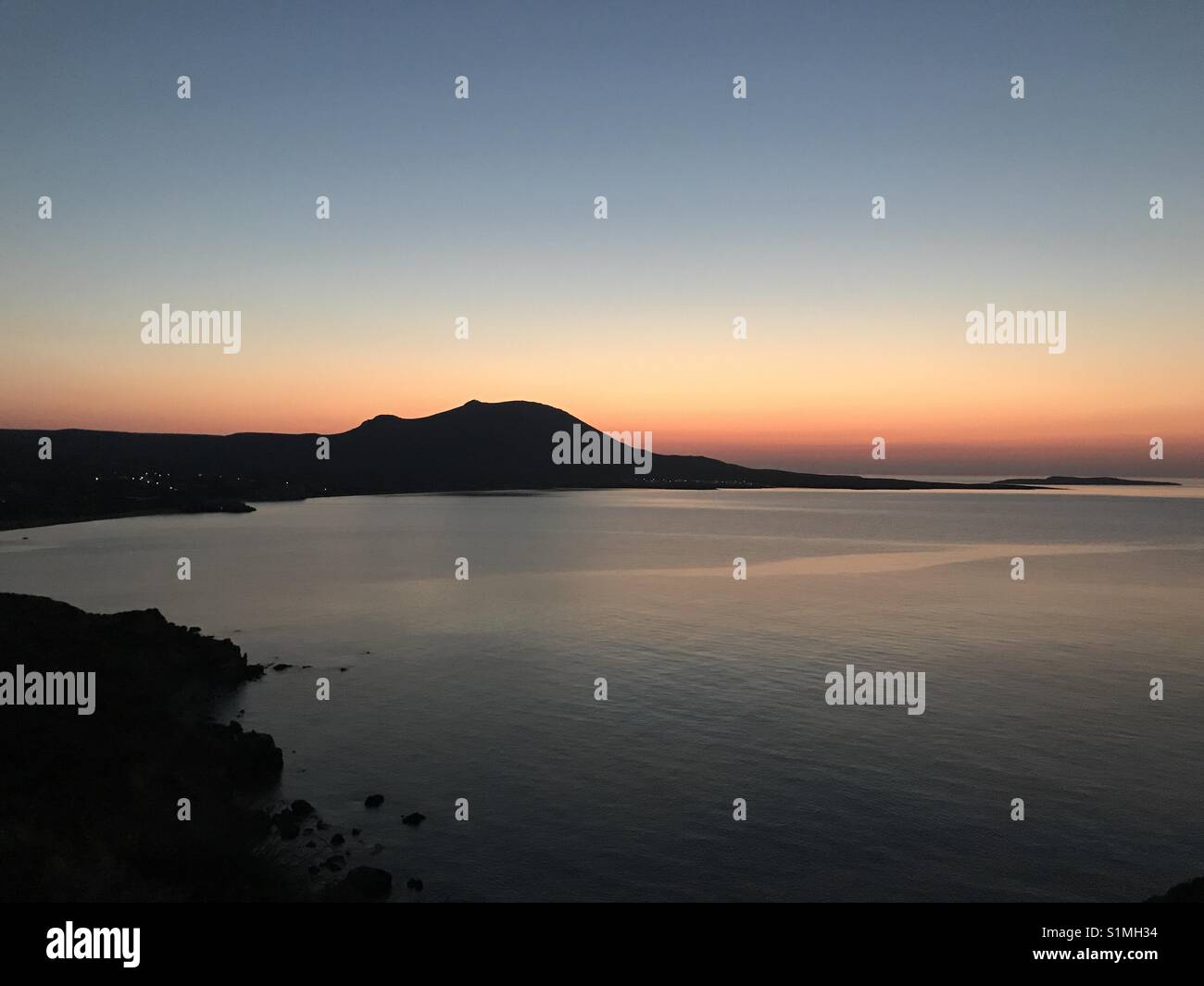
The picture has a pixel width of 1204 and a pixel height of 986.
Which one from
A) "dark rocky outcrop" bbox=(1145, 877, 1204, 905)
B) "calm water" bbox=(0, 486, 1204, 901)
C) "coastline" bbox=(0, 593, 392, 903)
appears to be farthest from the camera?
"calm water" bbox=(0, 486, 1204, 901)

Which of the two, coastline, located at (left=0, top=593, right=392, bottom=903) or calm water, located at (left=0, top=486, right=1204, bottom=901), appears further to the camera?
calm water, located at (left=0, top=486, right=1204, bottom=901)

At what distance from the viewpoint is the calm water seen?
19.9 meters

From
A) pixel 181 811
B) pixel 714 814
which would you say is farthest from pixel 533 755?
pixel 181 811

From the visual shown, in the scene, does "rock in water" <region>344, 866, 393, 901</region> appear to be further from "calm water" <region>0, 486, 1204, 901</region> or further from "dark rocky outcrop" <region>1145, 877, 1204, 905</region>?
"dark rocky outcrop" <region>1145, 877, 1204, 905</region>

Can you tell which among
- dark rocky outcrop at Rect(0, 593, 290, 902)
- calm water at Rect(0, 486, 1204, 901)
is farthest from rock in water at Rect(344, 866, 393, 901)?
dark rocky outcrop at Rect(0, 593, 290, 902)

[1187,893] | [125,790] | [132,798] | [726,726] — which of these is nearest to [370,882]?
[132,798]

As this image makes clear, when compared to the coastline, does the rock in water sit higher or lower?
lower

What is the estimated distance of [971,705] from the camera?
34250mm

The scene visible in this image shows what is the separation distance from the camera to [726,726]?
102ft

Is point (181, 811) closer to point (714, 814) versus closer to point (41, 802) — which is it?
point (41, 802)

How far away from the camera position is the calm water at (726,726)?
19.9m
